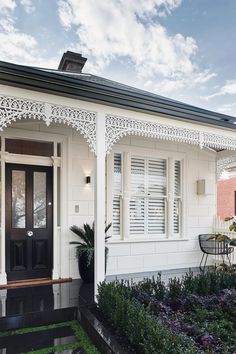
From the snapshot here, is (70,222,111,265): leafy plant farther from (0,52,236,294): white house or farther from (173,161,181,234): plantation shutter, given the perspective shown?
(173,161,181,234): plantation shutter

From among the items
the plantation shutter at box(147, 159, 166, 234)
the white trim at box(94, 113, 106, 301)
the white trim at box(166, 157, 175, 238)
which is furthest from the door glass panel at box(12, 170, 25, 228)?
the white trim at box(166, 157, 175, 238)

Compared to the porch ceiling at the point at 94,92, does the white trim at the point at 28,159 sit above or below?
below

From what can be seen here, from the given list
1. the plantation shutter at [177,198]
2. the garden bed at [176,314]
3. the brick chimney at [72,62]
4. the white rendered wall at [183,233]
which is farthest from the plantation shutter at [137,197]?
the brick chimney at [72,62]

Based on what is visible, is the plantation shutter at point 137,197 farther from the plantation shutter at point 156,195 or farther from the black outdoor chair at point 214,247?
the black outdoor chair at point 214,247

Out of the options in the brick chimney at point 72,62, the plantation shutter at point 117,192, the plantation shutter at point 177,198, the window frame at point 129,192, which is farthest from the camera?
the brick chimney at point 72,62

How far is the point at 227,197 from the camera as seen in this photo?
47.0ft

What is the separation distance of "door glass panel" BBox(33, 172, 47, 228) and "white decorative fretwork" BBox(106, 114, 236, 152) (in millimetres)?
1715

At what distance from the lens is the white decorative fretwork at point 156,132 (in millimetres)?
4152

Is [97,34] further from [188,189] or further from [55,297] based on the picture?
[55,297]

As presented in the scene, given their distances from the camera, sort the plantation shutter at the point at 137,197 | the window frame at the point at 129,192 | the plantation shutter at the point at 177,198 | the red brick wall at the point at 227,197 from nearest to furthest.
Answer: the window frame at the point at 129,192, the plantation shutter at the point at 137,197, the plantation shutter at the point at 177,198, the red brick wall at the point at 227,197

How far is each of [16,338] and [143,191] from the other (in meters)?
3.82

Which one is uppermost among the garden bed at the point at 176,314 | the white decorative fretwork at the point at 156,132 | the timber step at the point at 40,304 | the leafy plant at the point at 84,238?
the white decorative fretwork at the point at 156,132

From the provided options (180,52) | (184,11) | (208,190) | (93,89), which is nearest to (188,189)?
(208,190)

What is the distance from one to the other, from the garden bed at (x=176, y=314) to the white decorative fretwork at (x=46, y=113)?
2.09 m
